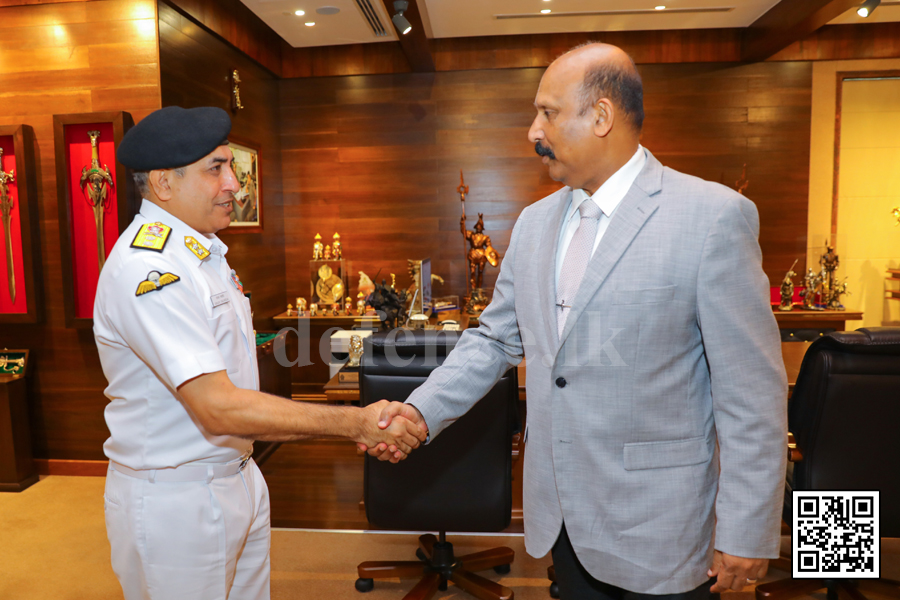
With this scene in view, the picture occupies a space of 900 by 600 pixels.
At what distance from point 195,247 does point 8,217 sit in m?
3.03

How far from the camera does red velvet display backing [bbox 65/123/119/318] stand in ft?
12.0

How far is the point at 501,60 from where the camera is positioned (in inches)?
222

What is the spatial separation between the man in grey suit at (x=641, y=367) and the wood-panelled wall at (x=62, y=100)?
10.2ft

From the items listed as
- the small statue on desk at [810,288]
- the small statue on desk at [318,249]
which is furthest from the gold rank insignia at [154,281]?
the small statue on desk at [810,288]

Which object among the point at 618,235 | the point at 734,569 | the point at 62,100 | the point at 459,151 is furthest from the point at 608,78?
the point at 459,151

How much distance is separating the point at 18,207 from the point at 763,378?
13.8 ft

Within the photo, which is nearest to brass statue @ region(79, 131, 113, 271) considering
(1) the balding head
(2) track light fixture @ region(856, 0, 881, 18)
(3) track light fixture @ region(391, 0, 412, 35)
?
(3) track light fixture @ region(391, 0, 412, 35)

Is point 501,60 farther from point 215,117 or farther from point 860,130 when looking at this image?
point 215,117

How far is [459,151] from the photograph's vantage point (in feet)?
19.0

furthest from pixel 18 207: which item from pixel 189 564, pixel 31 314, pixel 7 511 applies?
pixel 189 564

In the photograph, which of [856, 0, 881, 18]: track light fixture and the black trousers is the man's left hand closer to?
the black trousers

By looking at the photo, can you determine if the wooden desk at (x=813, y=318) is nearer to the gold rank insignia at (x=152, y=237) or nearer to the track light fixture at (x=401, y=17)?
the track light fixture at (x=401, y=17)

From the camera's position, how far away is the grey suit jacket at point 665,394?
122 centimetres

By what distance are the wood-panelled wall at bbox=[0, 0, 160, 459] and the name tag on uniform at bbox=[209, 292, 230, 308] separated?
2.57 metres
